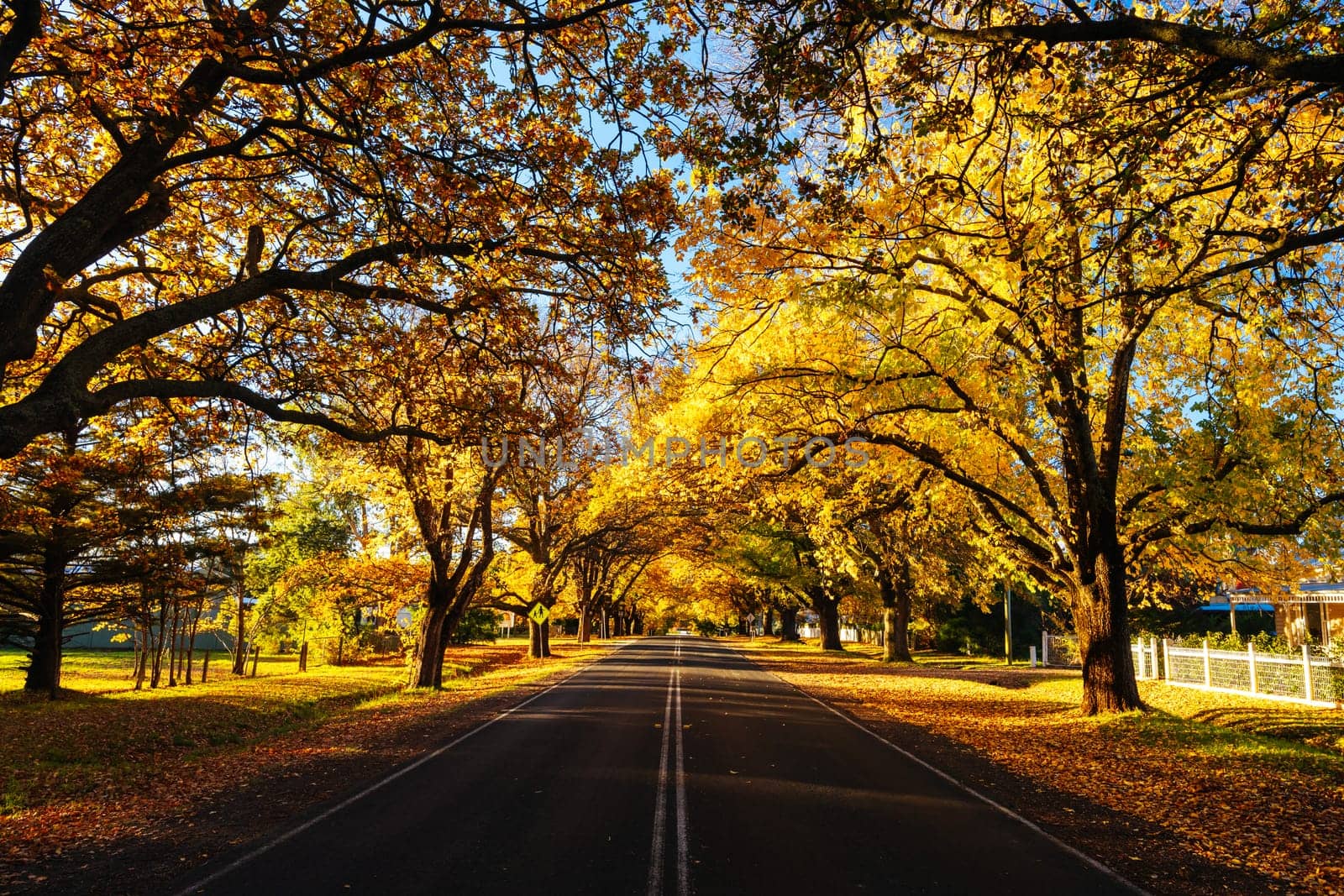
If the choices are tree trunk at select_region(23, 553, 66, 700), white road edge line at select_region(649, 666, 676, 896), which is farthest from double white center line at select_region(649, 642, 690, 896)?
tree trunk at select_region(23, 553, 66, 700)

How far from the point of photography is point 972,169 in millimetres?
12984

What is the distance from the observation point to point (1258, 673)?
62.7ft

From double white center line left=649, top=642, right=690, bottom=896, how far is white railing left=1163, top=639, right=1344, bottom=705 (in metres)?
14.2

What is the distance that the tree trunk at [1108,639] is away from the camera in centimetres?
1561

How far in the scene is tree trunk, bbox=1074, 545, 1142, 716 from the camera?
1561 centimetres

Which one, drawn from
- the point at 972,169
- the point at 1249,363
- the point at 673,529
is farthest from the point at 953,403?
the point at 673,529

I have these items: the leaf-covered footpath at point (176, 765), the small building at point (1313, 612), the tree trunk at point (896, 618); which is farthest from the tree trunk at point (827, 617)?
the leaf-covered footpath at point (176, 765)

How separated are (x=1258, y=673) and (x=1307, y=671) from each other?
1831 mm

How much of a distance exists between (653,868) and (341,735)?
9.69 m

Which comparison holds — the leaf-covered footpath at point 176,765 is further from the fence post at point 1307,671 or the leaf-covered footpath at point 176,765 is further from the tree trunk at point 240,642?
the fence post at point 1307,671

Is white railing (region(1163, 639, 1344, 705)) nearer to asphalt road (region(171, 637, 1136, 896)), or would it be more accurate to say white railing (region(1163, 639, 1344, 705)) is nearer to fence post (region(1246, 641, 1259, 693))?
fence post (region(1246, 641, 1259, 693))

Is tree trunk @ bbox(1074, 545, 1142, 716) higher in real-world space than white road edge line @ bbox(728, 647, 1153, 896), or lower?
higher

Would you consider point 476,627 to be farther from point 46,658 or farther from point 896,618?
point 46,658

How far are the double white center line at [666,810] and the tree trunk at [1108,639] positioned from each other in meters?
8.63
